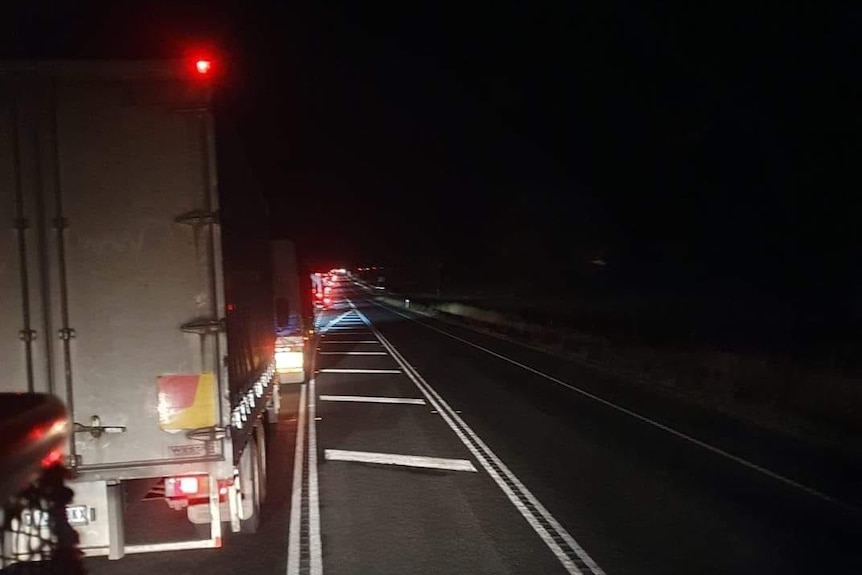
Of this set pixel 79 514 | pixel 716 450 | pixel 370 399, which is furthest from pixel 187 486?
pixel 370 399

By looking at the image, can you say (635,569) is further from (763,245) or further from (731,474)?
(763,245)

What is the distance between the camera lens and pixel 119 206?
6.80m

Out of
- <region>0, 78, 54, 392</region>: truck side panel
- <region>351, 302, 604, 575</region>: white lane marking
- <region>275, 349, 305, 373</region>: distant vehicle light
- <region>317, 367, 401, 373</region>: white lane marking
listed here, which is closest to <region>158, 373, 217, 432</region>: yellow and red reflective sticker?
<region>0, 78, 54, 392</region>: truck side panel

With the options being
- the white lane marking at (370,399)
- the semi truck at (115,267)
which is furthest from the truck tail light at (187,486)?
the white lane marking at (370,399)

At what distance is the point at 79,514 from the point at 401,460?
6.21 meters

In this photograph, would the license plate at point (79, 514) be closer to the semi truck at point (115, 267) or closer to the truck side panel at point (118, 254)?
the semi truck at point (115, 267)

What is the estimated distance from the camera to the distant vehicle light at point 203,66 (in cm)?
678

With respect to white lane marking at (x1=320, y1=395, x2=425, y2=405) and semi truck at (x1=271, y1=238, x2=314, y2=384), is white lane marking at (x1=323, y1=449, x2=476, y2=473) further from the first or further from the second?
semi truck at (x1=271, y1=238, x2=314, y2=384)

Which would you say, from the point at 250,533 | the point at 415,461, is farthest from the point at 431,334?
the point at 250,533

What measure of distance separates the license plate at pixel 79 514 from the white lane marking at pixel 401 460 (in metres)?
5.77

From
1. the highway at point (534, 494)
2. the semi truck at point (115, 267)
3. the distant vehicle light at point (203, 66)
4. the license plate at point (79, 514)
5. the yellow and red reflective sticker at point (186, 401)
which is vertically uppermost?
the distant vehicle light at point (203, 66)

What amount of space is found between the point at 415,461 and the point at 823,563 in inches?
227

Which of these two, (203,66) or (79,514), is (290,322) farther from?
(203,66)

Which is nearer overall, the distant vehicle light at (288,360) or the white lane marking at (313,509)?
the white lane marking at (313,509)
